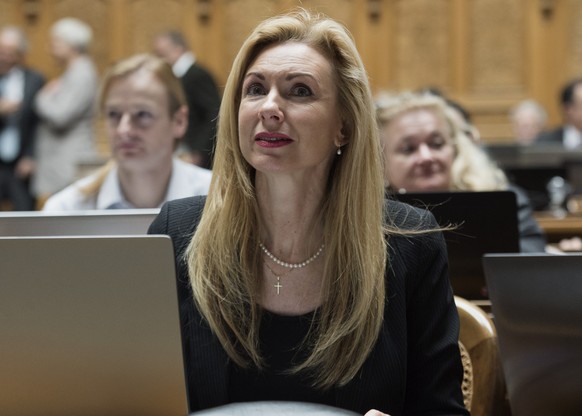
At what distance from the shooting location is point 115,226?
1.75 m

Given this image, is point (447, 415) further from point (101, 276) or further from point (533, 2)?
point (533, 2)

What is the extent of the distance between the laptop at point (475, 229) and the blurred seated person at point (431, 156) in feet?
2.22

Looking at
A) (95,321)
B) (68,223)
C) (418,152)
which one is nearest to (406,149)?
(418,152)

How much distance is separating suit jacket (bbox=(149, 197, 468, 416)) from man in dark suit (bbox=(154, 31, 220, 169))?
178 inches

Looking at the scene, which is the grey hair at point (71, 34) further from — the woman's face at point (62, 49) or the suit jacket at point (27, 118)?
the suit jacket at point (27, 118)

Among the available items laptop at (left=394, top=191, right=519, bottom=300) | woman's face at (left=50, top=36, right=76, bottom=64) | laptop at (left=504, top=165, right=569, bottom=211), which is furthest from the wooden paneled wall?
laptop at (left=394, top=191, right=519, bottom=300)

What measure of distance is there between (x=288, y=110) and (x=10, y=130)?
5.99 metres

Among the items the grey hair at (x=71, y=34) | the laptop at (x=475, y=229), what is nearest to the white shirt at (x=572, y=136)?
the grey hair at (x=71, y=34)

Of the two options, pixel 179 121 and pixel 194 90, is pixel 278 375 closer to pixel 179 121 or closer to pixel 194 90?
pixel 179 121

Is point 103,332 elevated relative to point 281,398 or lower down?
elevated

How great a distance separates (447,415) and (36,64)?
7612mm

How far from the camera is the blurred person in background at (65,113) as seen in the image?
7277mm

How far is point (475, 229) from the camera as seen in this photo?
250 centimetres

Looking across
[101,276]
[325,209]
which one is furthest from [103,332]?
[325,209]
